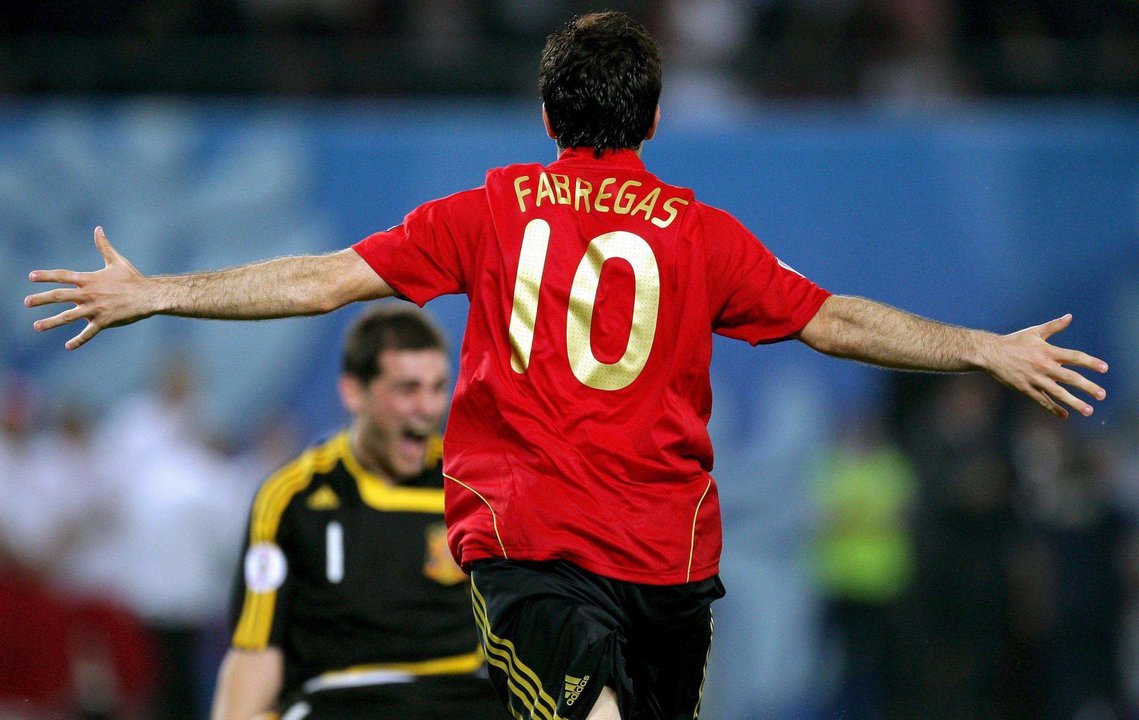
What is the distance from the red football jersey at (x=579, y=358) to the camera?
13.1 feet

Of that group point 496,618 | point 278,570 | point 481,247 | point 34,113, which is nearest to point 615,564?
point 496,618

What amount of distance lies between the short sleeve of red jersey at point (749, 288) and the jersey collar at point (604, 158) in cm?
21

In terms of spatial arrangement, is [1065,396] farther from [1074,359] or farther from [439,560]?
[439,560]

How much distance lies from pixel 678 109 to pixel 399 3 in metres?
2.54

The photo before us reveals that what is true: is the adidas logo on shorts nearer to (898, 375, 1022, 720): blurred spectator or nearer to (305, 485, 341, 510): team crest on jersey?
(305, 485, 341, 510): team crest on jersey

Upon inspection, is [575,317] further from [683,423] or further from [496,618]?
[496,618]

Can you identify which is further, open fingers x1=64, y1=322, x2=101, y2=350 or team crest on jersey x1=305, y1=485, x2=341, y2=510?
team crest on jersey x1=305, y1=485, x2=341, y2=510

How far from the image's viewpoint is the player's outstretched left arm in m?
4.18

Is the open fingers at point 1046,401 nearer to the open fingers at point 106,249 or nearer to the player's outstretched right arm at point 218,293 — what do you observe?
the player's outstretched right arm at point 218,293

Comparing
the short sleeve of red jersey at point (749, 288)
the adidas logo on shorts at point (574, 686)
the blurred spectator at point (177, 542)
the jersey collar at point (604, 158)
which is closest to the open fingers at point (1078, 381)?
the short sleeve of red jersey at point (749, 288)

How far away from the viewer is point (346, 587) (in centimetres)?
558

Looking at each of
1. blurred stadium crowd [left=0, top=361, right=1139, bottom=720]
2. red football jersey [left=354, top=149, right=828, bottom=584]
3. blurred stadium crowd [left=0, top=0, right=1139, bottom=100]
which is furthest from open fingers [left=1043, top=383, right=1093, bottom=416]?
blurred stadium crowd [left=0, top=0, right=1139, bottom=100]

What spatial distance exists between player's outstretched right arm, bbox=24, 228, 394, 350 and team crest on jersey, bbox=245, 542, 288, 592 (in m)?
1.55

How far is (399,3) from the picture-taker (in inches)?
520
